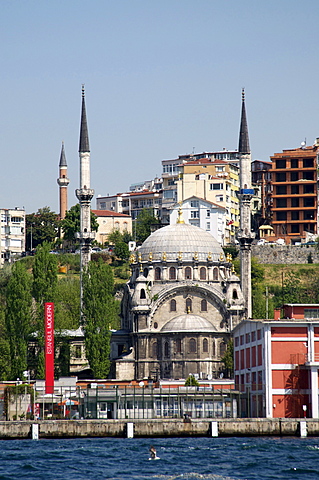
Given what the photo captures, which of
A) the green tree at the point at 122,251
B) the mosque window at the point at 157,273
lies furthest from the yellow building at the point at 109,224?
the mosque window at the point at 157,273

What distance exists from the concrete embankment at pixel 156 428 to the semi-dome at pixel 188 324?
28.9m

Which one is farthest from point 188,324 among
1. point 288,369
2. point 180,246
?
point 288,369

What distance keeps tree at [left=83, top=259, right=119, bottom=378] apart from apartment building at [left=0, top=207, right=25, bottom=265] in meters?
56.6

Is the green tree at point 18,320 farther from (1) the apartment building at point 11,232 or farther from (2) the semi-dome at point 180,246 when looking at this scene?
(1) the apartment building at point 11,232

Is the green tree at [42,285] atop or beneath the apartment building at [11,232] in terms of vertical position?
A: beneath

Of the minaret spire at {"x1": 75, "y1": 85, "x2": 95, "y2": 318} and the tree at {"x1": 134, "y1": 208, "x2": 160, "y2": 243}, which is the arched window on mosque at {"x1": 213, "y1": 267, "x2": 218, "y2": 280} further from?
the tree at {"x1": 134, "y1": 208, "x2": 160, "y2": 243}

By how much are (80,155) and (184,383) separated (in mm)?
24424

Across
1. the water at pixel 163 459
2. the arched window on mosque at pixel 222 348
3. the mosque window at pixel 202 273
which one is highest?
the mosque window at pixel 202 273

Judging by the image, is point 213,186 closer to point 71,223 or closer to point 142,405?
point 71,223

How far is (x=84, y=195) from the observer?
9112 centimetres

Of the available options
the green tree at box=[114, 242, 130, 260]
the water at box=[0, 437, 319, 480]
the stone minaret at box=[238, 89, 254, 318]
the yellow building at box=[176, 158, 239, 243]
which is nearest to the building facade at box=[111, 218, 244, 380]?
the stone minaret at box=[238, 89, 254, 318]

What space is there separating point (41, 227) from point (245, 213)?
54.1 metres

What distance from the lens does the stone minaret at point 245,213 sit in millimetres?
87125

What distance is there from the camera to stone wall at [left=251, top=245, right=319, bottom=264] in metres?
119
